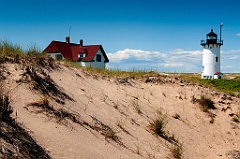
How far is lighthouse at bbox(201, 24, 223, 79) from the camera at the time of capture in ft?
154

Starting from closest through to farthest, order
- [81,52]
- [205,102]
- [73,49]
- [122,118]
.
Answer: [122,118] < [205,102] < [81,52] < [73,49]

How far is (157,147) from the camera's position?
756cm

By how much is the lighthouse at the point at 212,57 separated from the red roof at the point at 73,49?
1623cm

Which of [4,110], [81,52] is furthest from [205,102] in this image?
[81,52]

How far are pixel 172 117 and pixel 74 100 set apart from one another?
386cm

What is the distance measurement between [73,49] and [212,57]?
2180cm

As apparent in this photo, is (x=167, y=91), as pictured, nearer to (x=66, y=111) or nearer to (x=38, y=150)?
(x=66, y=111)

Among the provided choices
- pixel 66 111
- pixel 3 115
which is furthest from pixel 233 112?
pixel 3 115

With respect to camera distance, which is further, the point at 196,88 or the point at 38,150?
the point at 196,88

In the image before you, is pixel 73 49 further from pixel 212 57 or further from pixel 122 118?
pixel 122 118

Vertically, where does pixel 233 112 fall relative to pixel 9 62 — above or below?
below

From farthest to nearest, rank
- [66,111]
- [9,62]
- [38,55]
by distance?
[38,55], [9,62], [66,111]

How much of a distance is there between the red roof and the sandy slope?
29544 mm

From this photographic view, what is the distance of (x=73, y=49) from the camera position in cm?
4406
